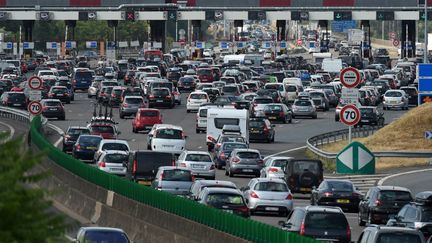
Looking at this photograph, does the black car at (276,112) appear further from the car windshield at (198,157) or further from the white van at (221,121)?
the car windshield at (198,157)

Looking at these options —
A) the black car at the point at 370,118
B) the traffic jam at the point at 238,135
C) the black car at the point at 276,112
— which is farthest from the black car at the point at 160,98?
the black car at the point at 370,118

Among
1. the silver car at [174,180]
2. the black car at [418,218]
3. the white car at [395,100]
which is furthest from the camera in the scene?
the white car at [395,100]

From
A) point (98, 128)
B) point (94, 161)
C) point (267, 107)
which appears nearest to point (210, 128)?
point (98, 128)

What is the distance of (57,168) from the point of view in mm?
44500

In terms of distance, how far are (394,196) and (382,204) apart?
71cm

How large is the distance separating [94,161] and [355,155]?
1071 inches

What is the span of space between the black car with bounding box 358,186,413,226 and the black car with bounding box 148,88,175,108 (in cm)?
5079

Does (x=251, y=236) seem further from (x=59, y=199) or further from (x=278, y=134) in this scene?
(x=278, y=134)

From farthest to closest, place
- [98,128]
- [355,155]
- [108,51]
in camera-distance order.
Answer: [108,51] → [98,128] → [355,155]

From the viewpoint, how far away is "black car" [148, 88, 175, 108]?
8783 cm

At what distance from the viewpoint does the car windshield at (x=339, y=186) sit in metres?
40.8

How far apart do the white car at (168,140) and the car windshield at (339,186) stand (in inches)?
632

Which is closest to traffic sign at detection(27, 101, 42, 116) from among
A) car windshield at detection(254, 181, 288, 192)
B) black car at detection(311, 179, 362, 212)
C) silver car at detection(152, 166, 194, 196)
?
silver car at detection(152, 166, 194, 196)

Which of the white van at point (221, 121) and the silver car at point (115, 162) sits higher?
the white van at point (221, 121)
